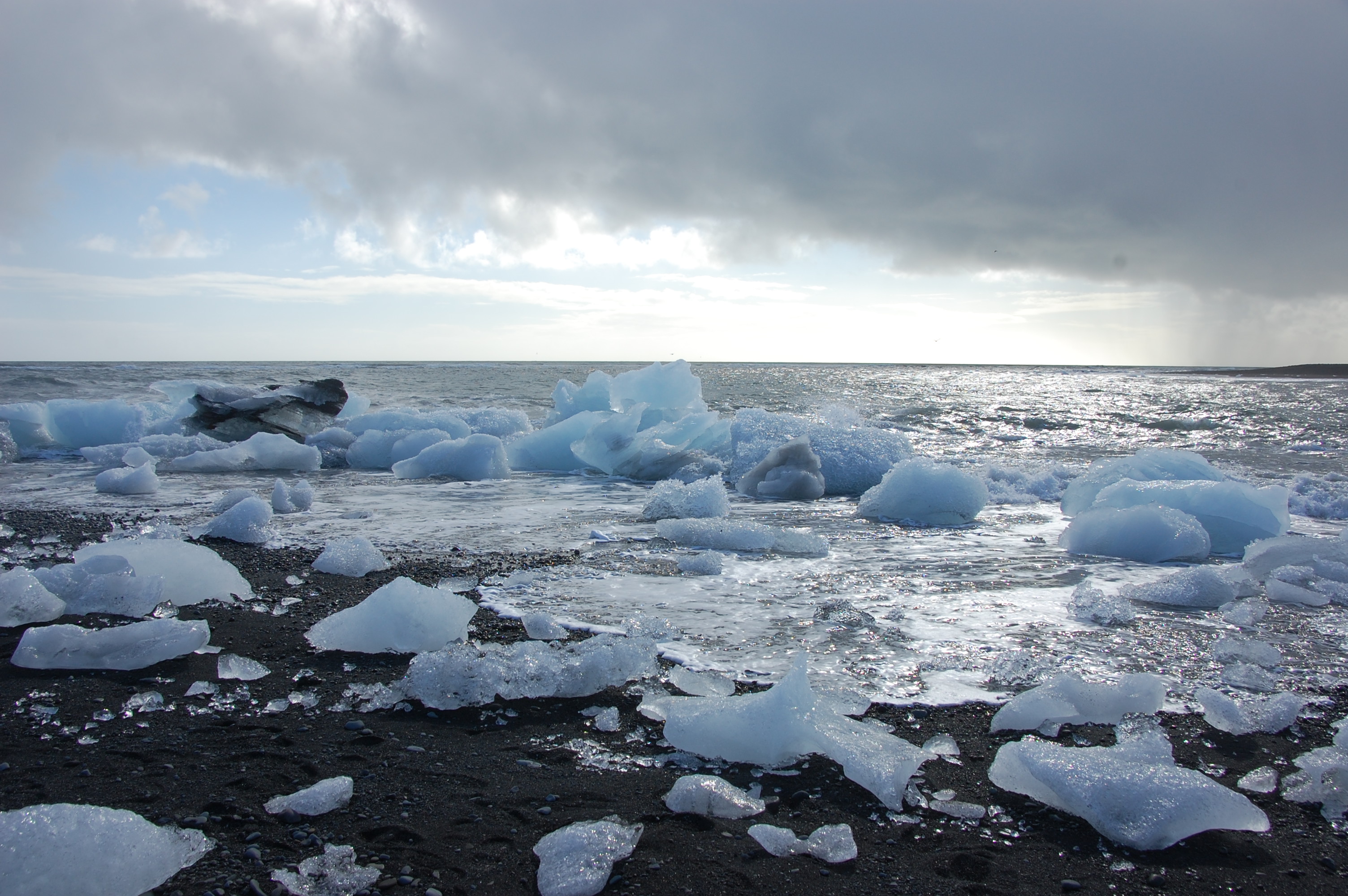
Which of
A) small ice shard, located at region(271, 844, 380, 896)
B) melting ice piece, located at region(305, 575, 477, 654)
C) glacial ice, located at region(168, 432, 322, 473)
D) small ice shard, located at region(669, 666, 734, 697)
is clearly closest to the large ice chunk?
small ice shard, located at region(669, 666, 734, 697)

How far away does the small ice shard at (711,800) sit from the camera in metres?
1.66

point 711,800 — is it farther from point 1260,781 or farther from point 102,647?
point 102,647

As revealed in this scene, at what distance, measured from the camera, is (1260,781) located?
1.82 metres

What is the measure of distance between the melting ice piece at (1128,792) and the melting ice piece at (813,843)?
0.47m

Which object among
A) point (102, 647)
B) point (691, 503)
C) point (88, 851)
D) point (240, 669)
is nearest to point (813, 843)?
point (88, 851)

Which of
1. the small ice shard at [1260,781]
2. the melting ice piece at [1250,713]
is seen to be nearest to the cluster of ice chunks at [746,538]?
the melting ice piece at [1250,713]

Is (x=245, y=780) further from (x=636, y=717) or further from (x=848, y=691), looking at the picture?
(x=848, y=691)

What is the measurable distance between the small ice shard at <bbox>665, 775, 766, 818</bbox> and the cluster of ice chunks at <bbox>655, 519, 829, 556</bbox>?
91.9 inches

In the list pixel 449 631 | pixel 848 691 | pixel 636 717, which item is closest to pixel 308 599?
pixel 449 631

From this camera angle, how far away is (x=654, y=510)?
497 cm

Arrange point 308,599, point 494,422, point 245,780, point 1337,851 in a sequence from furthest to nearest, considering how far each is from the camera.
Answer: point 494,422 < point 308,599 < point 245,780 < point 1337,851

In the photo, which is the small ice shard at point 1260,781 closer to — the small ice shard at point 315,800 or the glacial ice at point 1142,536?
the small ice shard at point 315,800

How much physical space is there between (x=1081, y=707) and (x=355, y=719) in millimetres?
2002

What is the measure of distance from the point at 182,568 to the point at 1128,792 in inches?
129
